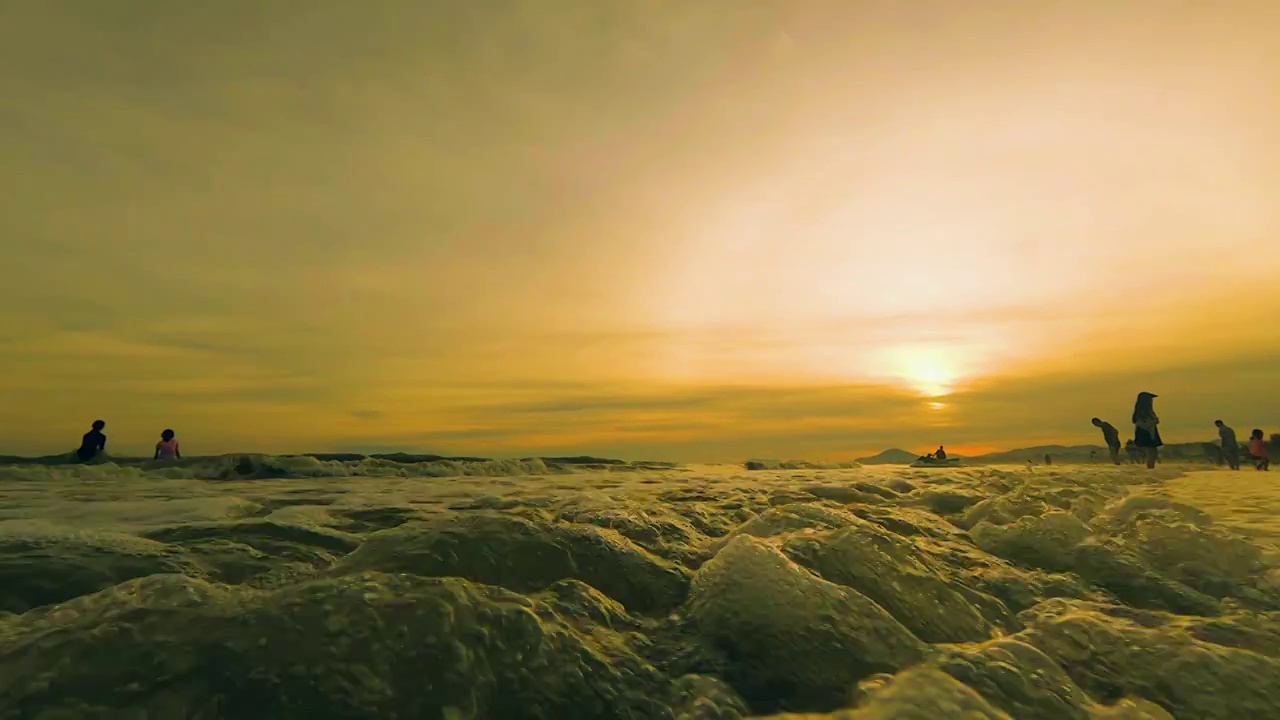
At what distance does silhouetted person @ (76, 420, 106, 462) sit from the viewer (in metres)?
20.5

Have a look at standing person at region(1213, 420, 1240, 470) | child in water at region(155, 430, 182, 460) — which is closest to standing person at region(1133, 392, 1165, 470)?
standing person at region(1213, 420, 1240, 470)

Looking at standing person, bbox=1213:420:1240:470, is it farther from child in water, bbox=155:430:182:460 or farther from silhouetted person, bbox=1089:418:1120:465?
child in water, bbox=155:430:182:460

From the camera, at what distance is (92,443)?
2053cm

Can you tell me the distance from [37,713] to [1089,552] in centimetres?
596

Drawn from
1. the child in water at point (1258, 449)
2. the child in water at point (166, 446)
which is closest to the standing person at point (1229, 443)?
the child in water at point (1258, 449)

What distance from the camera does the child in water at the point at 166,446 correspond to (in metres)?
23.5

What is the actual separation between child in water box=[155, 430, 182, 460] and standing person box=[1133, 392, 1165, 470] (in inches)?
1453

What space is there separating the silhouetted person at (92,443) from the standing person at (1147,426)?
37141 millimetres

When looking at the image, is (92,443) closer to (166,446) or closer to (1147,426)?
(166,446)

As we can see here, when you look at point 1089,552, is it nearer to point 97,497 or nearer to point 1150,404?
point 97,497

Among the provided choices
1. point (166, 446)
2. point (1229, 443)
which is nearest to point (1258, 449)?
point (1229, 443)

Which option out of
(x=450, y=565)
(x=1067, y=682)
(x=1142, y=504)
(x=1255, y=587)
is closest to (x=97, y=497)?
(x=450, y=565)

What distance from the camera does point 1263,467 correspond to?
81.6 ft

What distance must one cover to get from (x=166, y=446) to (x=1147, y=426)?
3764 centimetres
